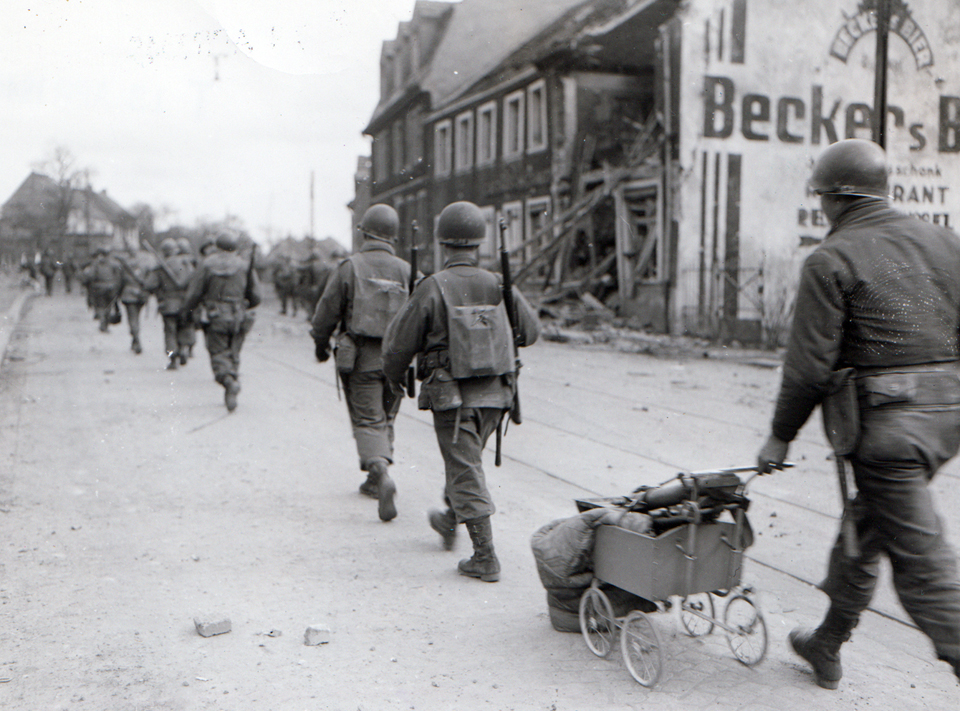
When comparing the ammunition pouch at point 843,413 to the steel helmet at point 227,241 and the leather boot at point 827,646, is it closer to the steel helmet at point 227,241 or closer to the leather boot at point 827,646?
the leather boot at point 827,646

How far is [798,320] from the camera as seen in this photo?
10.8ft

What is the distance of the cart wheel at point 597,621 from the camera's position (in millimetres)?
3855

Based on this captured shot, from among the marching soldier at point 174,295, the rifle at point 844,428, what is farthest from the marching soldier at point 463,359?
the marching soldier at point 174,295

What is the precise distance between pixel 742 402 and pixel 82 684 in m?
9.18

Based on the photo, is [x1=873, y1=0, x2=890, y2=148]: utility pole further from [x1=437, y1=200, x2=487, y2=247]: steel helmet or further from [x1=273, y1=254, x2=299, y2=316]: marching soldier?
[x1=273, y1=254, x2=299, y2=316]: marching soldier

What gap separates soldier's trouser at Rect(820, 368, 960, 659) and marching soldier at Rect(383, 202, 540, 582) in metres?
2.04

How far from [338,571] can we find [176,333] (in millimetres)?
10773

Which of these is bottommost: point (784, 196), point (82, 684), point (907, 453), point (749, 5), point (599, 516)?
point (82, 684)

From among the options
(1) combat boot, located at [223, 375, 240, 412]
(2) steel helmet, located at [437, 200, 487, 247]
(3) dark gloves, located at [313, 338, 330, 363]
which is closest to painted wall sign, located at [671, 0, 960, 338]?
(1) combat boot, located at [223, 375, 240, 412]

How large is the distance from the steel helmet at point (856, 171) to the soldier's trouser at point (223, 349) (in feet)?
26.7

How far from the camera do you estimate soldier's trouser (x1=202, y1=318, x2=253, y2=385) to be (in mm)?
10672

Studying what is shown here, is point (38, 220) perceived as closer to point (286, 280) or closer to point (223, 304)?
point (286, 280)

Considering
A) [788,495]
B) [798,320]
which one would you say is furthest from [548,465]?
[798,320]

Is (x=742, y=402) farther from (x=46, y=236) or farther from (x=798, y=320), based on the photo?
(x=46, y=236)
